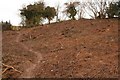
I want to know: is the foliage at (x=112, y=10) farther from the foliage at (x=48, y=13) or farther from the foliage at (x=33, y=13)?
the foliage at (x=33, y=13)

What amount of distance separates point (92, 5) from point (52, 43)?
9.33 metres

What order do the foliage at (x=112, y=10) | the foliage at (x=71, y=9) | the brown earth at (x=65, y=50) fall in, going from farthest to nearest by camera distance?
1. the foliage at (x=71, y=9)
2. the foliage at (x=112, y=10)
3. the brown earth at (x=65, y=50)

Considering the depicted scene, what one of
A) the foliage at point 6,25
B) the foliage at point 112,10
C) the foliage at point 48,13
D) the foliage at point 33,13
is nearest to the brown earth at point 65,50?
the foliage at point 112,10

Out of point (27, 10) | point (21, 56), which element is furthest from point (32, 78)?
point (27, 10)

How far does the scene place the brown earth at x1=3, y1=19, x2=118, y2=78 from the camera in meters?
11.9

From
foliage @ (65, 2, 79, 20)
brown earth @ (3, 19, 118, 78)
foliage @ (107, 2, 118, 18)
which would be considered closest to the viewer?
brown earth @ (3, 19, 118, 78)

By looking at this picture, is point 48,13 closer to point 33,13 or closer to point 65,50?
point 33,13

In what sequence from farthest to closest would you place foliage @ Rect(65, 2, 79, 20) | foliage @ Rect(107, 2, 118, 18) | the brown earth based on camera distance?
foliage @ Rect(65, 2, 79, 20)
foliage @ Rect(107, 2, 118, 18)
the brown earth

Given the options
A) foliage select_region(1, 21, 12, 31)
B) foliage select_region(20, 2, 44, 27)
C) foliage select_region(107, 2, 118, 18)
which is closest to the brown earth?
foliage select_region(107, 2, 118, 18)

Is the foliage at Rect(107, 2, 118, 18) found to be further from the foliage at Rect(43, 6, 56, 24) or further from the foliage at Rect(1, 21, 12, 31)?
the foliage at Rect(1, 21, 12, 31)

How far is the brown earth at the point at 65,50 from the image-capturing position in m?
11.9

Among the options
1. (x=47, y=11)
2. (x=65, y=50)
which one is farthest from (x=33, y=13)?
(x=65, y=50)

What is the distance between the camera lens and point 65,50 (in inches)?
560

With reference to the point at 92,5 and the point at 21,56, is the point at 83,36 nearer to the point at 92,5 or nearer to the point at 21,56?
the point at 21,56
